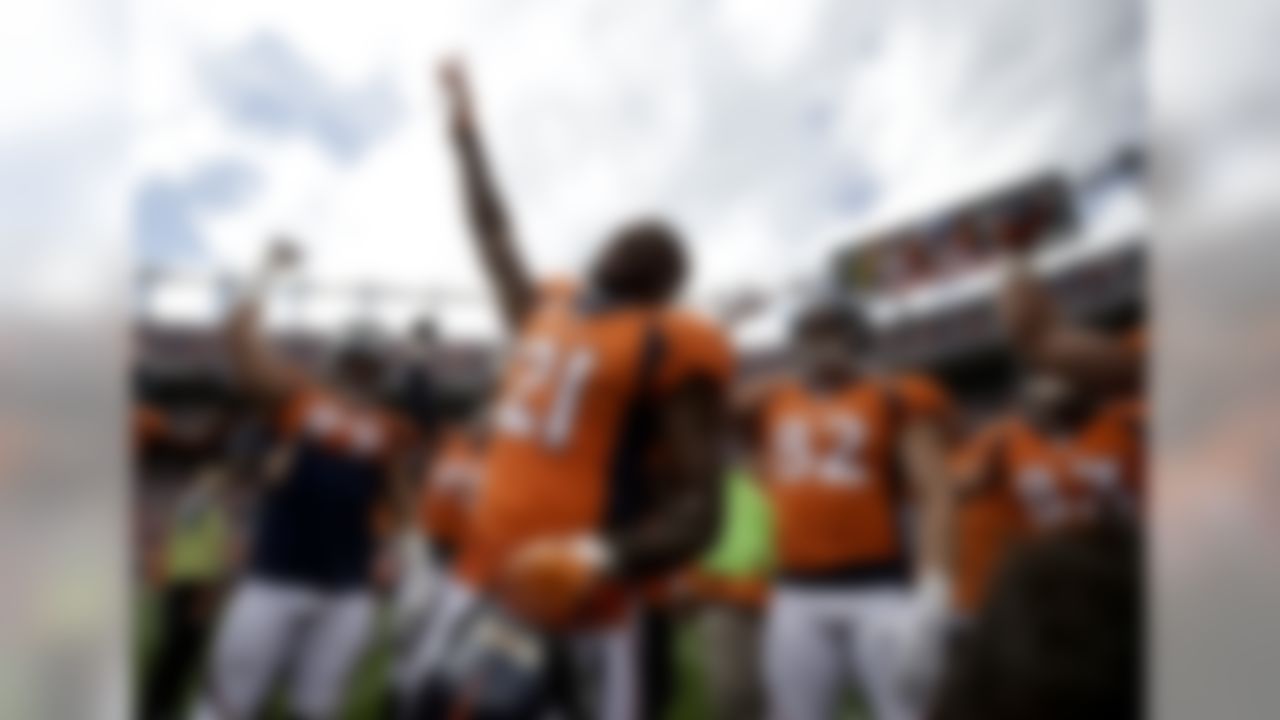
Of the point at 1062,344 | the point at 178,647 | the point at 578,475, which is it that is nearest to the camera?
the point at 1062,344

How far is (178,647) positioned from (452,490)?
0.40 metres

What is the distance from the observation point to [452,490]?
1.64m

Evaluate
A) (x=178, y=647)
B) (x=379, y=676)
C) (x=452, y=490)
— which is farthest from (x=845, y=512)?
(x=178, y=647)

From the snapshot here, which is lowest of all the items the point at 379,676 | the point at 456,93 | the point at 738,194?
the point at 379,676

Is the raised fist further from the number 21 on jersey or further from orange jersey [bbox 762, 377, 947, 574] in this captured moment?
orange jersey [bbox 762, 377, 947, 574]

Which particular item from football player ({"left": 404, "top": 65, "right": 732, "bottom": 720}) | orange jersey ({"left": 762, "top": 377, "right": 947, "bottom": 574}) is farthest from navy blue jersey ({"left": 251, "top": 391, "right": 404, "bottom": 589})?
orange jersey ({"left": 762, "top": 377, "right": 947, "bottom": 574})

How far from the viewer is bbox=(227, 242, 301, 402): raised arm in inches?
64.6

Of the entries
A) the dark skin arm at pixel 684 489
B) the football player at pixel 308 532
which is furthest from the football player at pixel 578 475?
the football player at pixel 308 532

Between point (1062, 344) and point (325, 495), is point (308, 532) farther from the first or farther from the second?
point (1062, 344)

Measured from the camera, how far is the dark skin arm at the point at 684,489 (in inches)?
60.7

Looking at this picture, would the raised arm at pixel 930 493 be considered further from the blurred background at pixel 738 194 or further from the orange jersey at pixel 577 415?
the orange jersey at pixel 577 415

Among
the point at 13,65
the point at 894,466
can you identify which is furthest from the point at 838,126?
the point at 13,65

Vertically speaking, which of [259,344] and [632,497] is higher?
[259,344]

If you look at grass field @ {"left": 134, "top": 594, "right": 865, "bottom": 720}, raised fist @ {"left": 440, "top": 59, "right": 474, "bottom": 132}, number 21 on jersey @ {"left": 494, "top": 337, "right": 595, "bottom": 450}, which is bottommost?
grass field @ {"left": 134, "top": 594, "right": 865, "bottom": 720}
